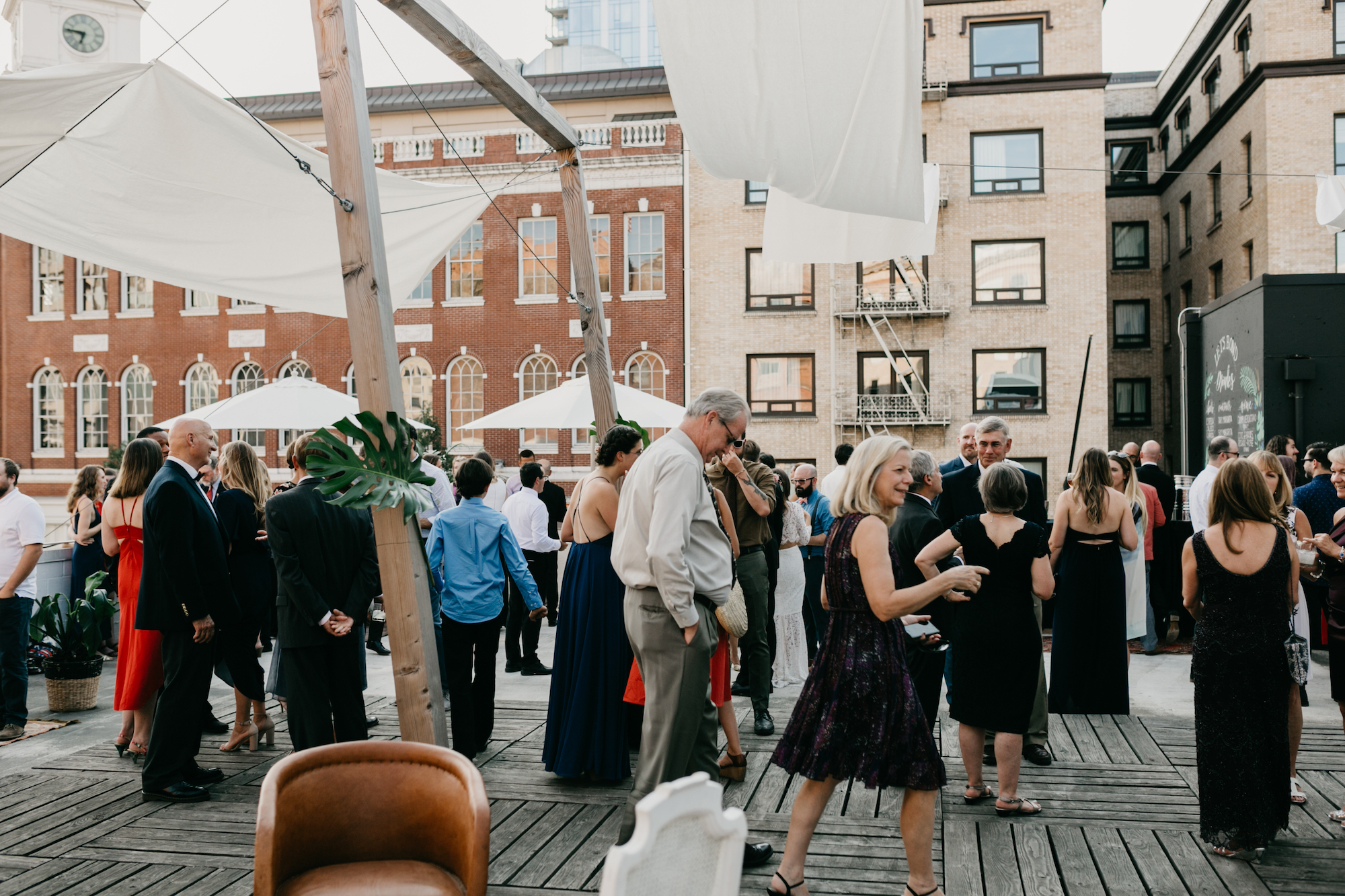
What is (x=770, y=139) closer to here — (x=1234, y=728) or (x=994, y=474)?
(x=994, y=474)

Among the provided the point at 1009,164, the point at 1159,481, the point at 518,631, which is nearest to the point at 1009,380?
the point at 1009,164

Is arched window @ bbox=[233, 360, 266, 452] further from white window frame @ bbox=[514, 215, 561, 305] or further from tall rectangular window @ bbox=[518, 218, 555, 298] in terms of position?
tall rectangular window @ bbox=[518, 218, 555, 298]

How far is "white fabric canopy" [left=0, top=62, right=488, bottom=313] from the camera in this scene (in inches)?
199

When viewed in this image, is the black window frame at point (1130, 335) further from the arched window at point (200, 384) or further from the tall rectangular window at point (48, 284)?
the tall rectangular window at point (48, 284)

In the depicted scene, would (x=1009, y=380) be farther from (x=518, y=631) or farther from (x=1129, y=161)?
(x=518, y=631)

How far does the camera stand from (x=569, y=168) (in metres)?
7.19

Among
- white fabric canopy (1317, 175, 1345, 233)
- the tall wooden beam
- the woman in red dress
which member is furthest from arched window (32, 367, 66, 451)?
white fabric canopy (1317, 175, 1345, 233)

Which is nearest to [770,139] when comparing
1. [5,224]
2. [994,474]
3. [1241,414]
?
[994,474]

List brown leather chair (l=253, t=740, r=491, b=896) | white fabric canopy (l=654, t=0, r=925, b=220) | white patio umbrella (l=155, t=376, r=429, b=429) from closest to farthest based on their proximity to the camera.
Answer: brown leather chair (l=253, t=740, r=491, b=896) < white fabric canopy (l=654, t=0, r=925, b=220) < white patio umbrella (l=155, t=376, r=429, b=429)

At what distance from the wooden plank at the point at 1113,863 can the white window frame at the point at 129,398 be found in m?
29.8

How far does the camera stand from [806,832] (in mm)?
3766

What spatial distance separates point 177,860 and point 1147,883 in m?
4.25

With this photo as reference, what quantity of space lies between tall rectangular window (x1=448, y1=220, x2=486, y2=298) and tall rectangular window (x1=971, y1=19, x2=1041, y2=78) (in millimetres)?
14766

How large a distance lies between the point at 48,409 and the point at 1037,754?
32121 mm
